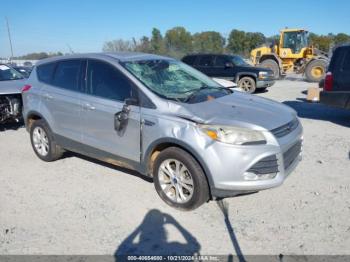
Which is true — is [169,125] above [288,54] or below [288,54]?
below

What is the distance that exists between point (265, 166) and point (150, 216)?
1.42 metres

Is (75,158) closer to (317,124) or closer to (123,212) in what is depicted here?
(123,212)

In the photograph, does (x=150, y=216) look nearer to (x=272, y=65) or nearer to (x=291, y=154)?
(x=291, y=154)

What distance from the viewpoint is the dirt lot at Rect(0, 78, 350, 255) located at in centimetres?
339

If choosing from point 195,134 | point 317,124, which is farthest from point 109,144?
point 317,124

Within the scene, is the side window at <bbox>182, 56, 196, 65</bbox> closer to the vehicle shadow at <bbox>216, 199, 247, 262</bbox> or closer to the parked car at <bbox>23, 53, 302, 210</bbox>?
the parked car at <bbox>23, 53, 302, 210</bbox>

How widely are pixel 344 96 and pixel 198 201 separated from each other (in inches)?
221

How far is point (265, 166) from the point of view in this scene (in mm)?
3697

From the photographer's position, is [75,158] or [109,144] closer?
[109,144]

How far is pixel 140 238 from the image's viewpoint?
140 inches

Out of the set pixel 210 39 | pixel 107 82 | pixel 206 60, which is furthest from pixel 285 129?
pixel 210 39

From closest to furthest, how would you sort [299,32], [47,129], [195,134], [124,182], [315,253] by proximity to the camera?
[315,253], [195,134], [124,182], [47,129], [299,32]

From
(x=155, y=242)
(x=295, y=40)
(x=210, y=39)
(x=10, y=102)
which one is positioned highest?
(x=210, y=39)

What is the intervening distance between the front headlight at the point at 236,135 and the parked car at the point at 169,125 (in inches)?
0.4
